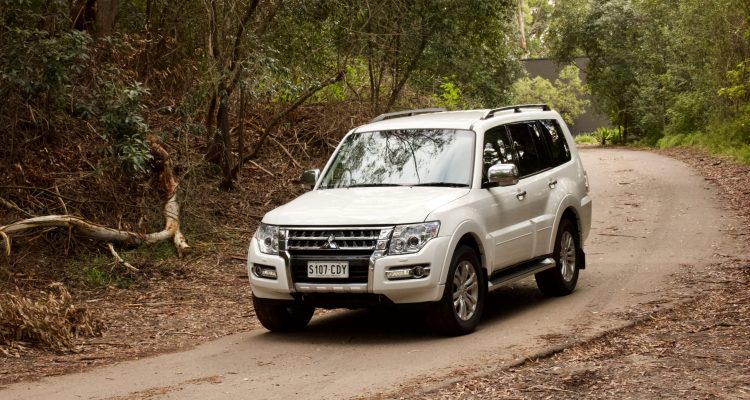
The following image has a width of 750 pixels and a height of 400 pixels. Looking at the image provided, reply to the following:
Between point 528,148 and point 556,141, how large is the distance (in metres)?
0.89

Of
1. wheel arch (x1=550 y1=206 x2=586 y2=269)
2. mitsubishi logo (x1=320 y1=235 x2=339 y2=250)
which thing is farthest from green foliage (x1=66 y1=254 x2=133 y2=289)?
wheel arch (x1=550 y1=206 x2=586 y2=269)

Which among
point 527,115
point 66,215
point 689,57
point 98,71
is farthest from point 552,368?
point 689,57

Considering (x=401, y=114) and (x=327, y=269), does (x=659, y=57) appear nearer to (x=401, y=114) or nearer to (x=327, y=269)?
(x=401, y=114)

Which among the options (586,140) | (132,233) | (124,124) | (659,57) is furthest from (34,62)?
(586,140)

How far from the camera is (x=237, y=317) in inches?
444

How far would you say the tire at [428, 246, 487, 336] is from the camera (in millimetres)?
8930

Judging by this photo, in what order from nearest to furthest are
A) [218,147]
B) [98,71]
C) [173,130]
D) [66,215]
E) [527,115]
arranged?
[527,115] → [66,215] → [98,71] → [173,130] → [218,147]

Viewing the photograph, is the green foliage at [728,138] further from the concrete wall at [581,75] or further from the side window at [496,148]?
the concrete wall at [581,75]

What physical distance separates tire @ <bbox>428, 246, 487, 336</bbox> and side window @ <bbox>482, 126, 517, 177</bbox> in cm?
107

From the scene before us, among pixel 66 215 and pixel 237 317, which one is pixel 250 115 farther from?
pixel 237 317

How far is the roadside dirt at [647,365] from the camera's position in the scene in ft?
22.5

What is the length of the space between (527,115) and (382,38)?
9.33 meters

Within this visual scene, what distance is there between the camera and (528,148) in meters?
11.0

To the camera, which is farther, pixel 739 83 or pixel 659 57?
pixel 659 57
